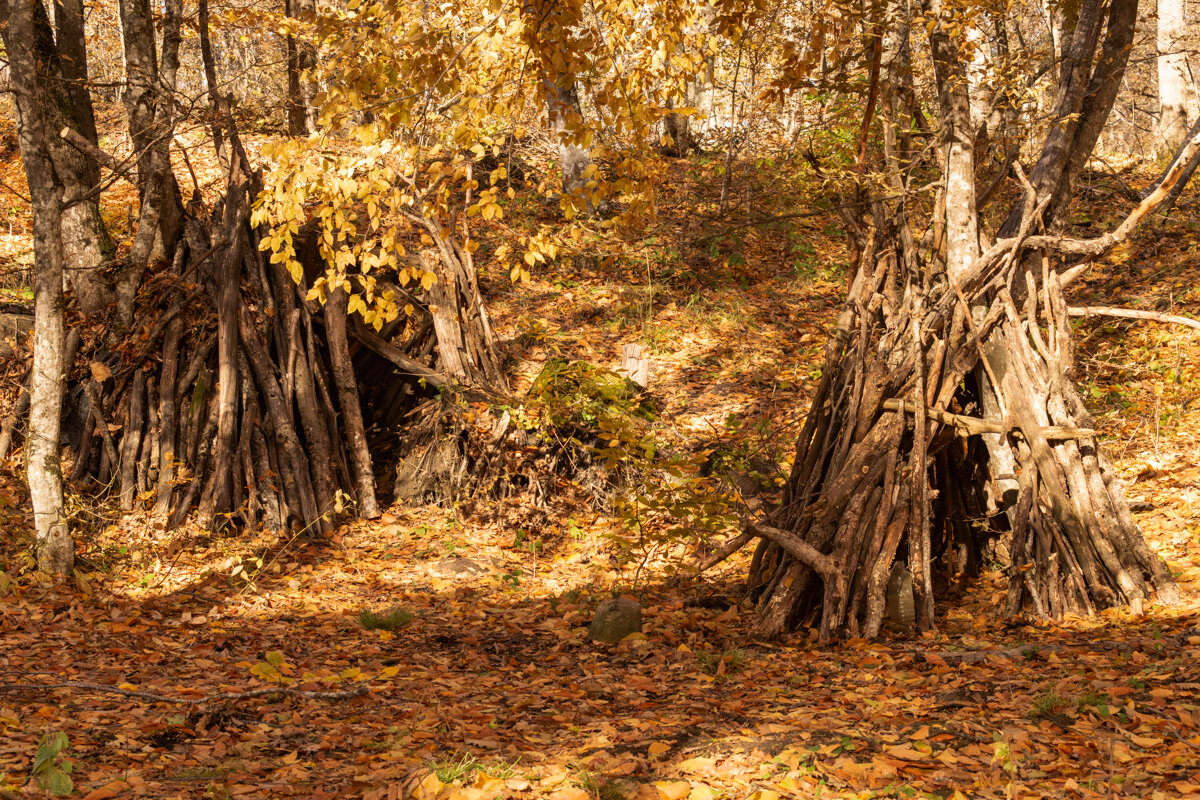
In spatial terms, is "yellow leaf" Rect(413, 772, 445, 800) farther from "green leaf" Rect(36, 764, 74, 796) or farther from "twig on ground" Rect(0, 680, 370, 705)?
"twig on ground" Rect(0, 680, 370, 705)

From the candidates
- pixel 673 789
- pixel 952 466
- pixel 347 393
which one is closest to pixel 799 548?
pixel 952 466

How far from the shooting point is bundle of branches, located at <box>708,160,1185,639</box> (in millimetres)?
4883

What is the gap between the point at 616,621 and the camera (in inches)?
217

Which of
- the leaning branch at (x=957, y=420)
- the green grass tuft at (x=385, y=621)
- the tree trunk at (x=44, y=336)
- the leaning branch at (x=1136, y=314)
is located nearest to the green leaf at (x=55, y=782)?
the green grass tuft at (x=385, y=621)

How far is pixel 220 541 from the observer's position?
22.4 feet

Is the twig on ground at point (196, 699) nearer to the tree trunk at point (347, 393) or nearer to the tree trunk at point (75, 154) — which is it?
the tree trunk at point (347, 393)

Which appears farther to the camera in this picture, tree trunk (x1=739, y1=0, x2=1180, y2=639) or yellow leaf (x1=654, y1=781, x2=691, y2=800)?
tree trunk (x1=739, y1=0, x2=1180, y2=639)

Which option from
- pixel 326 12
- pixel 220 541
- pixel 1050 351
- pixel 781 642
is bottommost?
pixel 781 642

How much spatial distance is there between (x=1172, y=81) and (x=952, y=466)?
1036 centimetres

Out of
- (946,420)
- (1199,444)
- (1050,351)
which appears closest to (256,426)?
(946,420)

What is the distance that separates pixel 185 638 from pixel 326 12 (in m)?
3.79

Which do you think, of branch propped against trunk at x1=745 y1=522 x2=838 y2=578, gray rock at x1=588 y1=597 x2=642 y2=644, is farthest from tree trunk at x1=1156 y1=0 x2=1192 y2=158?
gray rock at x1=588 y1=597 x2=642 y2=644

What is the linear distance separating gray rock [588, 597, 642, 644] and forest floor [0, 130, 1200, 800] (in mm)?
116

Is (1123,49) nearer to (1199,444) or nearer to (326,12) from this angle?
(1199,444)
